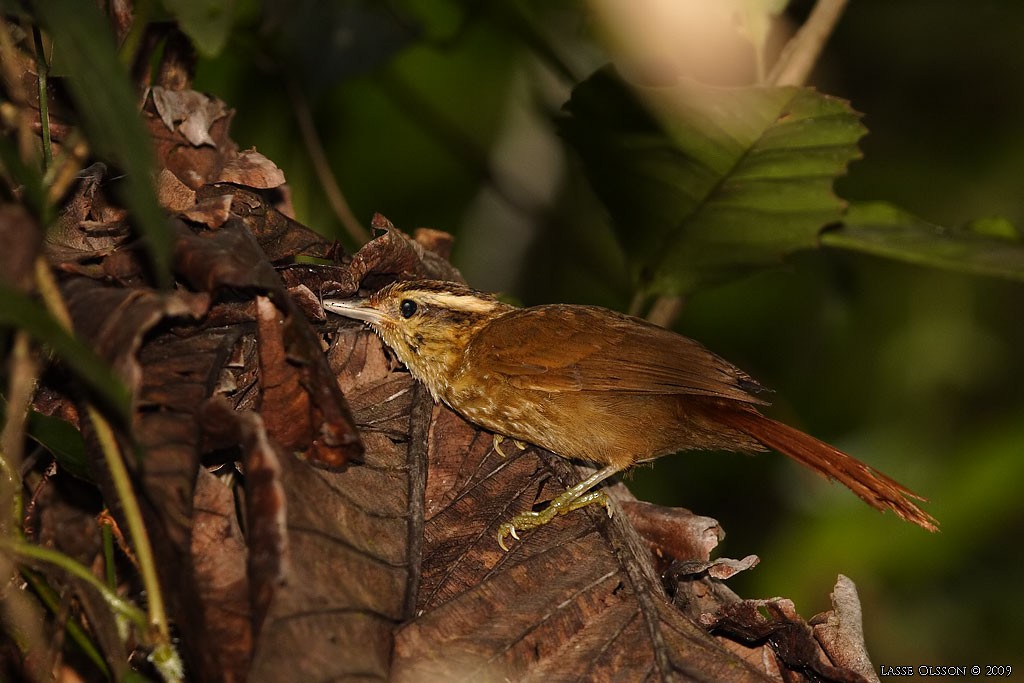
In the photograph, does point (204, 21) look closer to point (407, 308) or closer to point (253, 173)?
point (253, 173)

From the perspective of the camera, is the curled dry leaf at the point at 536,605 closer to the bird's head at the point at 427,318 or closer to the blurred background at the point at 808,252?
the bird's head at the point at 427,318

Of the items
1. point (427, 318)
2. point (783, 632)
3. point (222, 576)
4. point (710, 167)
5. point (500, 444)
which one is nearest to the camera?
point (222, 576)

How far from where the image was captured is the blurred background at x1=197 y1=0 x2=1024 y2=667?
14.6 ft

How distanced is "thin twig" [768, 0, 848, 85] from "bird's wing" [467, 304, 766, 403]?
966 millimetres

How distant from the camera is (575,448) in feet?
10.4

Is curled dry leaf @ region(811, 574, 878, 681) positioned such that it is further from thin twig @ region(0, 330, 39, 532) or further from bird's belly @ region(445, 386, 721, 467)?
thin twig @ region(0, 330, 39, 532)

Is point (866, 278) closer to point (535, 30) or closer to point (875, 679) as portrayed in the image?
point (535, 30)

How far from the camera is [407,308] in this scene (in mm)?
3316

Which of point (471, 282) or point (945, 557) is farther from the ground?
point (471, 282)

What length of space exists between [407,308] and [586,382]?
628mm

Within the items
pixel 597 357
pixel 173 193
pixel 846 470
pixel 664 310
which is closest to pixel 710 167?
pixel 597 357

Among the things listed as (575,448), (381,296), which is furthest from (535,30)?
(575,448)

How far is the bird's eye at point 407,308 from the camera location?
327 centimetres

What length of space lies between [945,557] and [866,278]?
2051 mm
